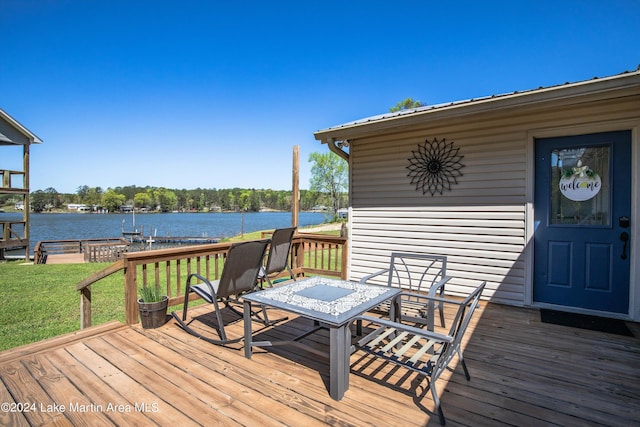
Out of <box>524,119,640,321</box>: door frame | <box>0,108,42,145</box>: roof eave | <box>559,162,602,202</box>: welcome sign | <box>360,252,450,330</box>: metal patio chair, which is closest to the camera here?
<box>360,252,450,330</box>: metal patio chair

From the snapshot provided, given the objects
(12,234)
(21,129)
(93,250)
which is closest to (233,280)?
(12,234)

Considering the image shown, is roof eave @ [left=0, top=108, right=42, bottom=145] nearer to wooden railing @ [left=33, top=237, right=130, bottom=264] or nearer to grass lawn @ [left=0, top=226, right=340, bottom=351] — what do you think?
wooden railing @ [left=33, top=237, right=130, bottom=264]

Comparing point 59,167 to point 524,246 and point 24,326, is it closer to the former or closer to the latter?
point 24,326

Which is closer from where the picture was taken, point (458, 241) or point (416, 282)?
point (458, 241)

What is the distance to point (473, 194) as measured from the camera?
408cm

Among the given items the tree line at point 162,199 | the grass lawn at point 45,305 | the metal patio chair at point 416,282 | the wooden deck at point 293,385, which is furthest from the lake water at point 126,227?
the wooden deck at point 293,385

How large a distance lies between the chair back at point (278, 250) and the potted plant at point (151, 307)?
1.22 meters

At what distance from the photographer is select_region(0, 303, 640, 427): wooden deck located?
1700mm

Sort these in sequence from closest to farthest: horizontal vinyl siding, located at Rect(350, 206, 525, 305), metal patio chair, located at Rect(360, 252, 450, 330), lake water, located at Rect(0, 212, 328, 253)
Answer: metal patio chair, located at Rect(360, 252, 450, 330), horizontal vinyl siding, located at Rect(350, 206, 525, 305), lake water, located at Rect(0, 212, 328, 253)

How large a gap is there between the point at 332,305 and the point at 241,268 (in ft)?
4.01

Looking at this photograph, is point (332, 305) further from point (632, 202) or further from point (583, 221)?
point (632, 202)

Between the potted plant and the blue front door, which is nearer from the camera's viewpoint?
the potted plant

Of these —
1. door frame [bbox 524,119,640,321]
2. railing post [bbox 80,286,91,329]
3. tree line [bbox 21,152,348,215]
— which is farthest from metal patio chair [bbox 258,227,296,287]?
tree line [bbox 21,152,348,215]

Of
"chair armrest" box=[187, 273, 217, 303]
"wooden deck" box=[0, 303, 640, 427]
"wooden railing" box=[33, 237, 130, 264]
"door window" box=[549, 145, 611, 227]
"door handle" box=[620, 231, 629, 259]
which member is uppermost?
"door window" box=[549, 145, 611, 227]
